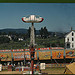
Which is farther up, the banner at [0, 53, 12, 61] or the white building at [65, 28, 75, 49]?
the white building at [65, 28, 75, 49]

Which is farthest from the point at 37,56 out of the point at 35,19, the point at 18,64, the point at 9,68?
the point at 35,19

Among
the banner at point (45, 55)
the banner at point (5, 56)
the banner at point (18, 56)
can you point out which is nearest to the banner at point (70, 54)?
the banner at point (45, 55)

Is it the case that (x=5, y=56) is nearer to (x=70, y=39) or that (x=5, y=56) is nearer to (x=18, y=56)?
(x=18, y=56)

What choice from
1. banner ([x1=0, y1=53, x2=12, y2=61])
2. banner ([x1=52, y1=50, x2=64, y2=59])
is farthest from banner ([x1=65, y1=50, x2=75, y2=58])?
banner ([x1=0, y1=53, x2=12, y2=61])

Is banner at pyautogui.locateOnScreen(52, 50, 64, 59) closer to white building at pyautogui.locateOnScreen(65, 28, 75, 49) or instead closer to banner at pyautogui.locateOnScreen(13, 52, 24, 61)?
banner at pyautogui.locateOnScreen(13, 52, 24, 61)

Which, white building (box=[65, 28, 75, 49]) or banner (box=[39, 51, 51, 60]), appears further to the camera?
white building (box=[65, 28, 75, 49])

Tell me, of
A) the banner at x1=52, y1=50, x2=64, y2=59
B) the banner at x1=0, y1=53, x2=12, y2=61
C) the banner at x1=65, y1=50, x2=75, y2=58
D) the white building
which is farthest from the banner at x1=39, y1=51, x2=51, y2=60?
the white building

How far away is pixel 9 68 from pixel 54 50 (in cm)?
288

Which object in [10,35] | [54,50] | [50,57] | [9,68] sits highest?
[10,35]

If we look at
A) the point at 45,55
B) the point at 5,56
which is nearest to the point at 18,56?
the point at 5,56

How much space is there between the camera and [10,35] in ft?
42.8

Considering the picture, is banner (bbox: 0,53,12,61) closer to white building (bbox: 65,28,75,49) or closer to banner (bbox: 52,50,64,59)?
banner (bbox: 52,50,64,59)

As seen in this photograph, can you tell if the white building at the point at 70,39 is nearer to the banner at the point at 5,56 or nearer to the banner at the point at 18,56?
the banner at the point at 18,56

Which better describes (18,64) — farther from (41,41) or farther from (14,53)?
(41,41)
